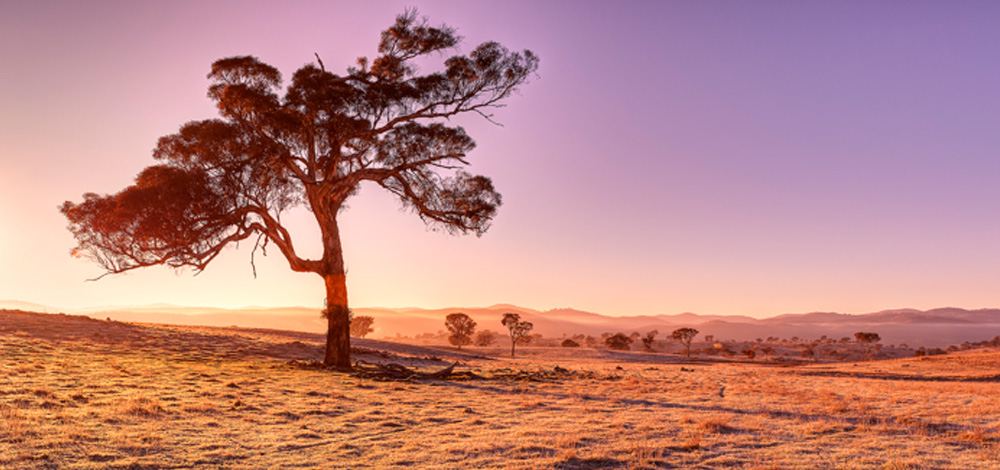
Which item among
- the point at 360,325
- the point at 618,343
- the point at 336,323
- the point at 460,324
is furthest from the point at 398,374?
the point at 360,325

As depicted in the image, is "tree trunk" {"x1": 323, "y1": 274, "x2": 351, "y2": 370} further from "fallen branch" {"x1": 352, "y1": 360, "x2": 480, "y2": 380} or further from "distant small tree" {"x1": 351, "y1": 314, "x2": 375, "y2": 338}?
"distant small tree" {"x1": 351, "y1": 314, "x2": 375, "y2": 338}

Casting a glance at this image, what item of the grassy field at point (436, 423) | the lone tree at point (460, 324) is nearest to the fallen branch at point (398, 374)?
the grassy field at point (436, 423)

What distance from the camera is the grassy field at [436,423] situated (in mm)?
7438

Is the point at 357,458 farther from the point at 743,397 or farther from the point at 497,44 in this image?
the point at 497,44

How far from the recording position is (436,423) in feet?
34.0

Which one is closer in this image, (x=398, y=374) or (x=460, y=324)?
(x=398, y=374)

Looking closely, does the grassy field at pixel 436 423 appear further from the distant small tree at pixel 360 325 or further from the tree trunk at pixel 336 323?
the distant small tree at pixel 360 325

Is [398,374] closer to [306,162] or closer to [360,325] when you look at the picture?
[306,162]

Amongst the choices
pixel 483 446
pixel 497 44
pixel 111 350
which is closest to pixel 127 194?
pixel 111 350

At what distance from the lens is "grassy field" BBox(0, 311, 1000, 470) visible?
293 inches

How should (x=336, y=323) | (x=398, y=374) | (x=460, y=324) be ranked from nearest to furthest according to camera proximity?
(x=398, y=374) < (x=336, y=323) < (x=460, y=324)

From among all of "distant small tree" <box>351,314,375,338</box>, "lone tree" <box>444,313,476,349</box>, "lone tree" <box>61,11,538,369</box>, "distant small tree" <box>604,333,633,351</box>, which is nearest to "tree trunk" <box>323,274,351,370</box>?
"lone tree" <box>61,11,538,369</box>

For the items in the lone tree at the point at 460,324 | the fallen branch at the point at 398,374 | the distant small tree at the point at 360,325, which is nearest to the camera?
the fallen branch at the point at 398,374

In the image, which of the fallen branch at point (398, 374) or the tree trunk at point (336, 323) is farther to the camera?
the tree trunk at point (336, 323)
